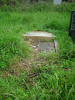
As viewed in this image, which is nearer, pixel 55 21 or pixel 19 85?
pixel 19 85

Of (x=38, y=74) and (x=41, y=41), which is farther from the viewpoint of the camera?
(x=41, y=41)

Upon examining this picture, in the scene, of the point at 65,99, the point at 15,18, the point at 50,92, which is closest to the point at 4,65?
the point at 50,92

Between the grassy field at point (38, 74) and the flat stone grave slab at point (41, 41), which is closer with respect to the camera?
the grassy field at point (38, 74)

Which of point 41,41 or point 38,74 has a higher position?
point 41,41

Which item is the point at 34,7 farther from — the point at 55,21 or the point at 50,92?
the point at 50,92

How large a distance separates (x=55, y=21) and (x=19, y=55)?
301cm

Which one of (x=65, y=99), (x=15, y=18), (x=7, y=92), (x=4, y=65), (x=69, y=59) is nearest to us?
(x=65, y=99)

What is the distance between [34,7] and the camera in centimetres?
901

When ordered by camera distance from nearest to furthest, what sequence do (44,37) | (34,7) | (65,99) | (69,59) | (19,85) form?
1. (65,99)
2. (19,85)
3. (69,59)
4. (44,37)
5. (34,7)

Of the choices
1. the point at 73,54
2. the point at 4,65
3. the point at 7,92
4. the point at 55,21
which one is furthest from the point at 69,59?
the point at 55,21

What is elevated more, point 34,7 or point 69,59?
point 34,7

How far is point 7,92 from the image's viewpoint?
7.46ft

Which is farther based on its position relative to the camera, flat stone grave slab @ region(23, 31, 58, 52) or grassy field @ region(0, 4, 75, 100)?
flat stone grave slab @ region(23, 31, 58, 52)

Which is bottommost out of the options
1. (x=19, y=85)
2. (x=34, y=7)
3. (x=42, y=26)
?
(x=19, y=85)
